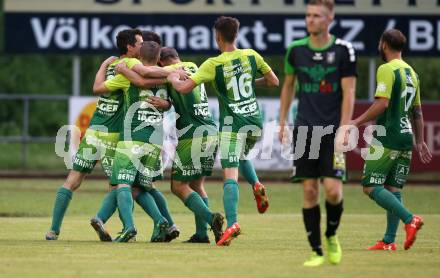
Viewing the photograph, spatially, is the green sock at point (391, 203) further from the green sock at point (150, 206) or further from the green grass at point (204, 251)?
the green sock at point (150, 206)

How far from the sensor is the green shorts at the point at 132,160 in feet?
41.8

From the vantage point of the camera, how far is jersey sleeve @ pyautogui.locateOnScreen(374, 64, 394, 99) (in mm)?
12180

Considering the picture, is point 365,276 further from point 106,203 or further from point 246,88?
point 106,203

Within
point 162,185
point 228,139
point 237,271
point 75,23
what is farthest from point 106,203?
point 75,23

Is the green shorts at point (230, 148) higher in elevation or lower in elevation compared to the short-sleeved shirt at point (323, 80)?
lower

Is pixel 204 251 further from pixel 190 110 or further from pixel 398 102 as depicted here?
pixel 398 102

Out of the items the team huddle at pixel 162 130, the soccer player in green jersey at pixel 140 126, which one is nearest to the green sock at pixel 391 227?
the team huddle at pixel 162 130

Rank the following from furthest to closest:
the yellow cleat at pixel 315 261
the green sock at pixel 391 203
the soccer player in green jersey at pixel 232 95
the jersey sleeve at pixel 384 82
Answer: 1. the soccer player in green jersey at pixel 232 95
2. the green sock at pixel 391 203
3. the jersey sleeve at pixel 384 82
4. the yellow cleat at pixel 315 261

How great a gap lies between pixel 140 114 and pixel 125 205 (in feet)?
3.22

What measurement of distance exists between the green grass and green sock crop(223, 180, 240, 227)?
0.97 ft

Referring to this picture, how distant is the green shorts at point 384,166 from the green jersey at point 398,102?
8cm

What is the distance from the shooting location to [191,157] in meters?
13.0

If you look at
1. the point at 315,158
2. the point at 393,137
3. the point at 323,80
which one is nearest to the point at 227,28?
the point at 393,137

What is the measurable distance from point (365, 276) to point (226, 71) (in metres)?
3.76
